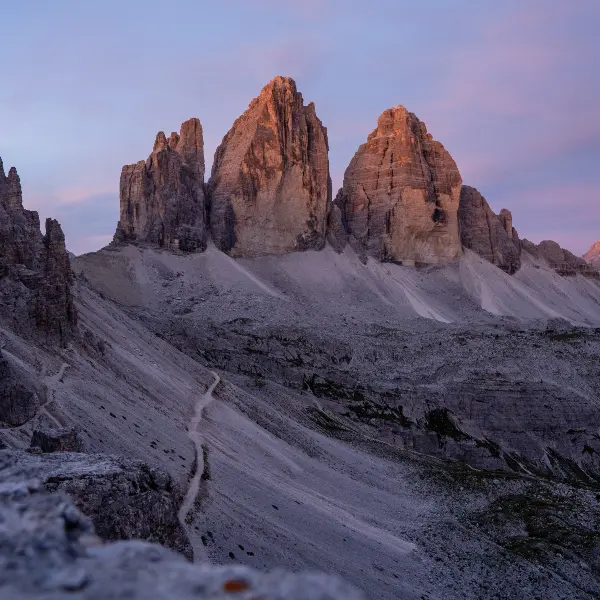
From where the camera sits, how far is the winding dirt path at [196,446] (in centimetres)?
2408

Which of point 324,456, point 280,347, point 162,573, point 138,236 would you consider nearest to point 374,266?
point 138,236

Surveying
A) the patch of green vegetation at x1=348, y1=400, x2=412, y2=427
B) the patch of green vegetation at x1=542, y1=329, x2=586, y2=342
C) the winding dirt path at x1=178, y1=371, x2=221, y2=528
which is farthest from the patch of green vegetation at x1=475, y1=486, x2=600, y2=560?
the patch of green vegetation at x1=542, y1=329, x2=586, y2=342

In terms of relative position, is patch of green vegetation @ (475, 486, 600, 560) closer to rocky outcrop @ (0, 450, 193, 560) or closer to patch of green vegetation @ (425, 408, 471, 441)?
patch of green vegetation @ (425, 408, 471, 441)

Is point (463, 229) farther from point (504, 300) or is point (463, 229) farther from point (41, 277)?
point (41, 277)

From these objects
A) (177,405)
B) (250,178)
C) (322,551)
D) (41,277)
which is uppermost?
(250,178)

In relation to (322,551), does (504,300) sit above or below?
above

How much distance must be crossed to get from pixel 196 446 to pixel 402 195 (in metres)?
119

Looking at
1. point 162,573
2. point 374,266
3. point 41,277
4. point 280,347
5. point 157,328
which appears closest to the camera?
point 162,573

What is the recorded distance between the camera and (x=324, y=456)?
46844mm

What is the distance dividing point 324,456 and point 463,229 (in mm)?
124338

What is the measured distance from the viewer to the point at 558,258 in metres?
180

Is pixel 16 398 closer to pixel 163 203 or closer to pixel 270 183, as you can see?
pixel 163 203

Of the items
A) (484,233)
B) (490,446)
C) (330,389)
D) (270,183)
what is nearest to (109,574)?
(330,389)

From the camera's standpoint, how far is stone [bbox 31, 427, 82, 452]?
20672mm
